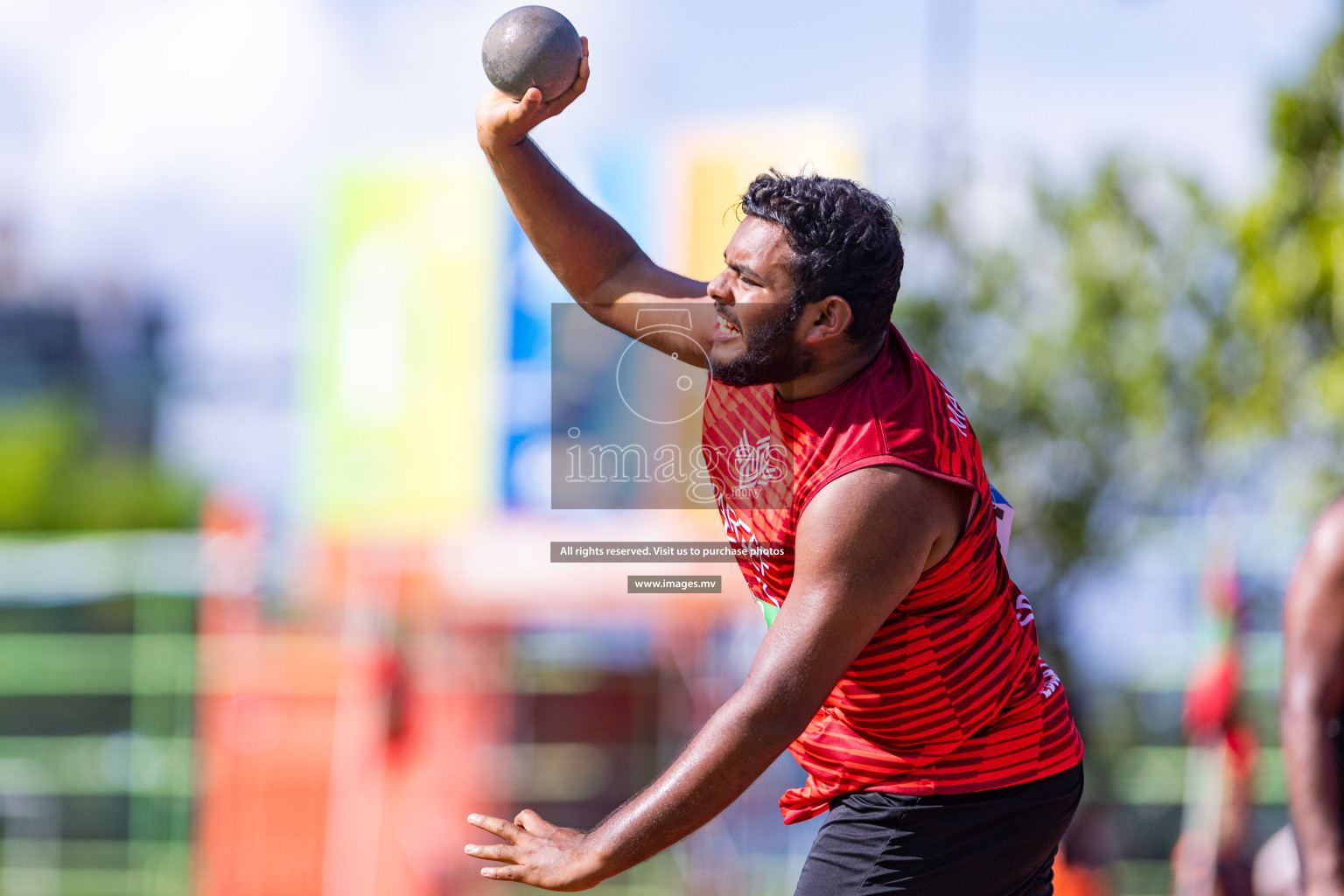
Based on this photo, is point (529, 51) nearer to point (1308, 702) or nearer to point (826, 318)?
point (826, 318)

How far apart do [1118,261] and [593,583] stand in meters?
6.32

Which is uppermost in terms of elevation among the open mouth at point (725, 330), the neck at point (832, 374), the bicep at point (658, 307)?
the bicep at point (658, 307)

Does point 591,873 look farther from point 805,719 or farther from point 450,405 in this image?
point 450,405

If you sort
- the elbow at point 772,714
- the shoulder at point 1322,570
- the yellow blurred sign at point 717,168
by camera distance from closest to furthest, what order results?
the elbow at point 772,714 → the shoulder at point 1322,570 → the yellow blurred sign at point 717,168

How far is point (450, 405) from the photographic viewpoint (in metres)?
11.0

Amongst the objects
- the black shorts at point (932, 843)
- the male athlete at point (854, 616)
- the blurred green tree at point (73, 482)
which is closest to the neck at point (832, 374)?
the male athlete at point (854, 616)

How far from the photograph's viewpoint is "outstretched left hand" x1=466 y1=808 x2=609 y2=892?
2.29 metres

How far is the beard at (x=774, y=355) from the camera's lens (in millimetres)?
2525

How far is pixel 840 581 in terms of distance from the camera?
2.27 meters

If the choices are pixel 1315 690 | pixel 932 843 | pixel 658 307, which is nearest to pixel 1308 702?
pixel 1315 690

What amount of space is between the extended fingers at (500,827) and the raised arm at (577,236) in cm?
114

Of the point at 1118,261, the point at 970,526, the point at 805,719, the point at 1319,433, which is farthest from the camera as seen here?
the point at 1118,261

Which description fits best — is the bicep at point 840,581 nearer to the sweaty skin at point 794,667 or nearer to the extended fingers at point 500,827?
the sweaty skin at point 794,667

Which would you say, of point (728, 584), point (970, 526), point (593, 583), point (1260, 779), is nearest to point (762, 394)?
point (970, 526)
